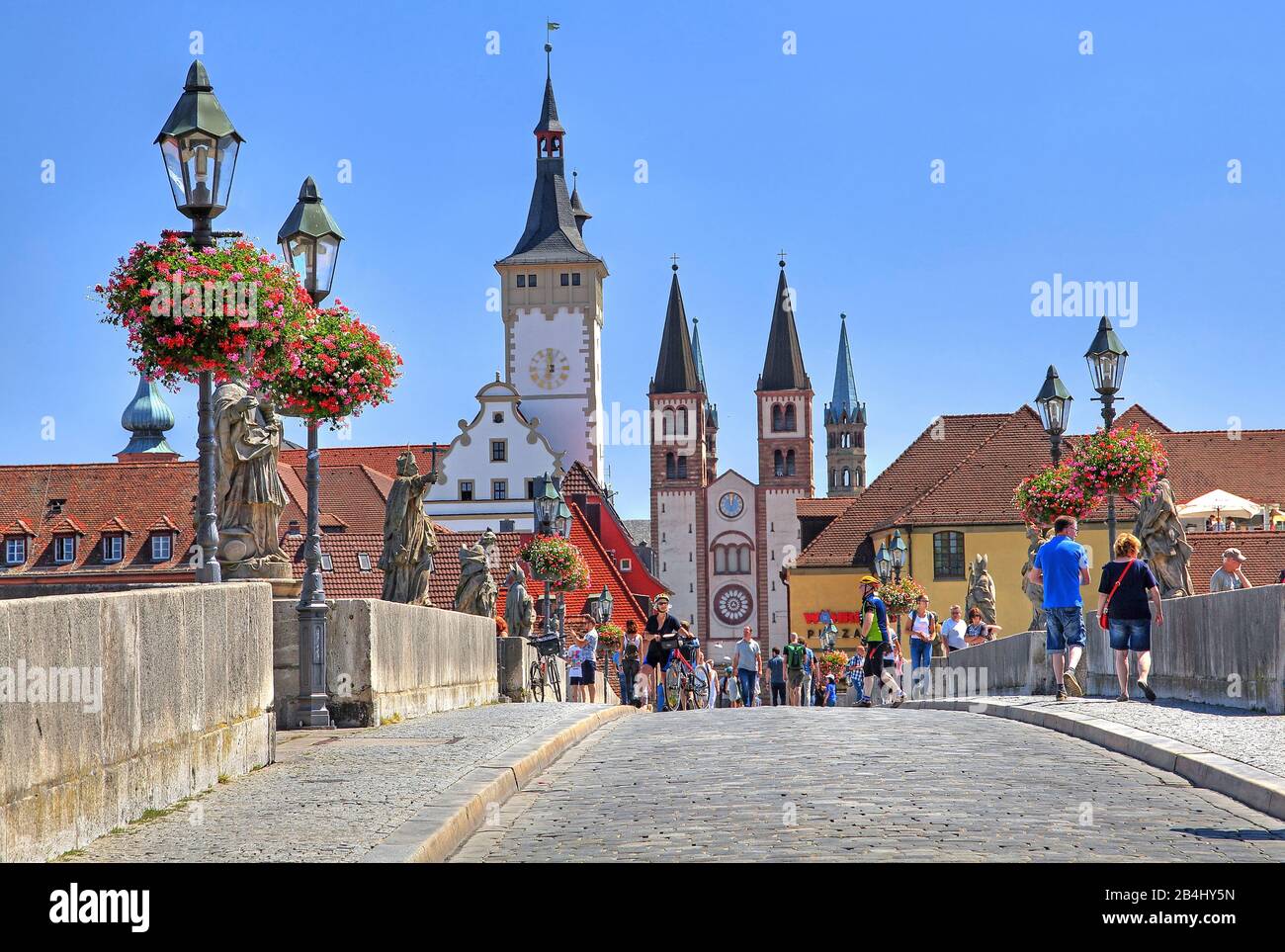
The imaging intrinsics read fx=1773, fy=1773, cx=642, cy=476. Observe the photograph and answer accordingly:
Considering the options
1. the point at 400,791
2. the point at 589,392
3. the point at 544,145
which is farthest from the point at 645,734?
the point at 544,145

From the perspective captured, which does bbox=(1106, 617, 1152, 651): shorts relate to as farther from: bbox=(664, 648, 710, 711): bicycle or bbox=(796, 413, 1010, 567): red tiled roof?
bbox=(796, 413, 1010, 567): red tiled roof

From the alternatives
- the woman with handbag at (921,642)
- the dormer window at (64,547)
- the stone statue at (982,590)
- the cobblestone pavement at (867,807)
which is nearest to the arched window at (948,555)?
the stone statue at (982,590)

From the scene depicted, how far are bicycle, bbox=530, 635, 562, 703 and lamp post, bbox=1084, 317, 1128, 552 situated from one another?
957cm

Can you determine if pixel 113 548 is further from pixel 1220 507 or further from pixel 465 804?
pixel 465 804

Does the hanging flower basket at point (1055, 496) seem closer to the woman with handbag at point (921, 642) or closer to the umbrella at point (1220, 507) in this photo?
the woman with handbag at point (921, 642)

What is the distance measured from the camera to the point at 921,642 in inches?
1126

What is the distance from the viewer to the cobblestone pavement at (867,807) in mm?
8086

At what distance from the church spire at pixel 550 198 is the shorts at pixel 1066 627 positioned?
330ft

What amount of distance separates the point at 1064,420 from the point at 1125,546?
36.7 feet

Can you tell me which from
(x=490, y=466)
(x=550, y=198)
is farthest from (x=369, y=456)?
(x=550, y=198)

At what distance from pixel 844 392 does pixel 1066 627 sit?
17452cm

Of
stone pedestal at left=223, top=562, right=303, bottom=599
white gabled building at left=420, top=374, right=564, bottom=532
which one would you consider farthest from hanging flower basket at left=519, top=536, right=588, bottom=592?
white gabled building at left=420, top=374, right=564, bottom=532

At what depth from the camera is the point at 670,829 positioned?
885 centimetres
